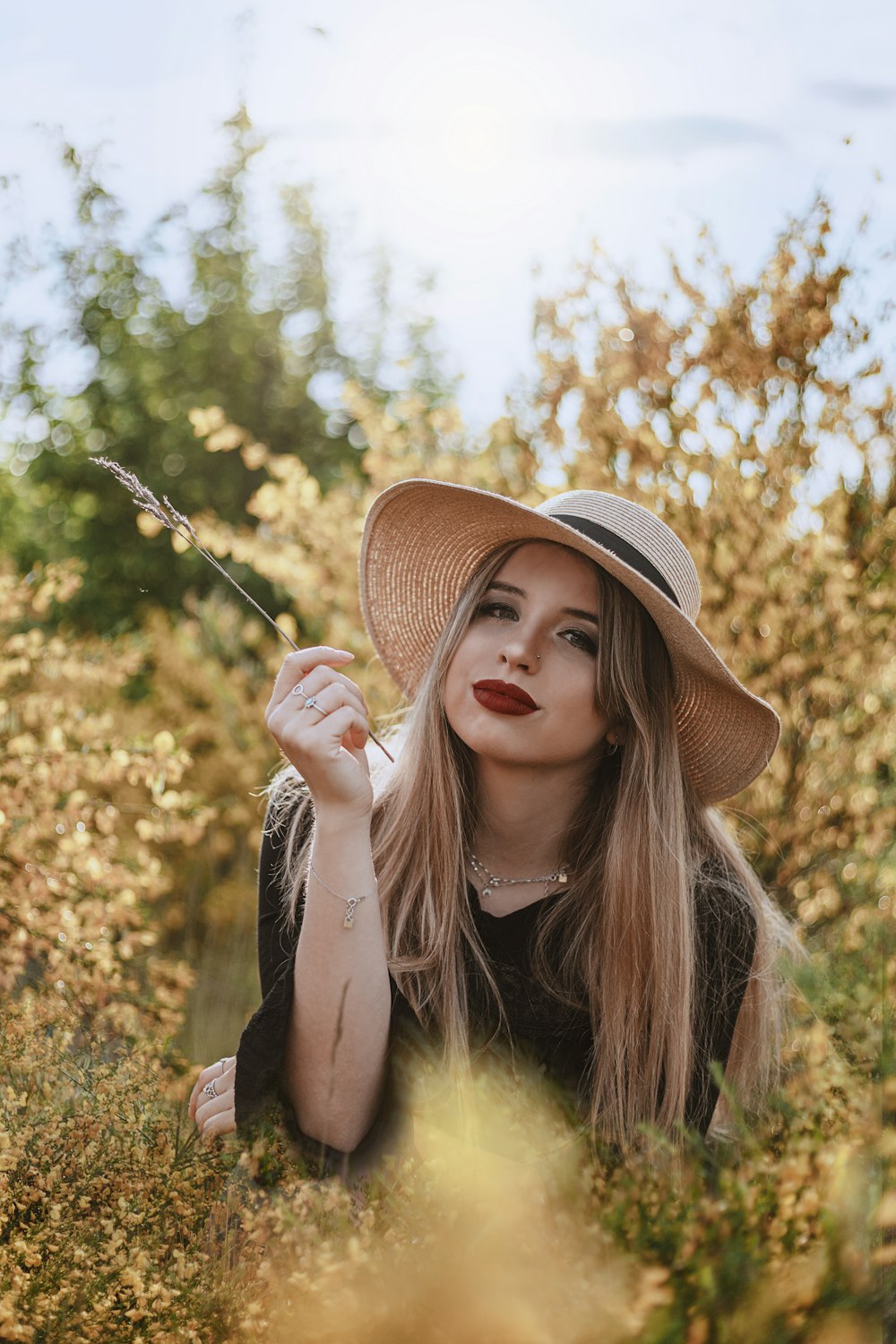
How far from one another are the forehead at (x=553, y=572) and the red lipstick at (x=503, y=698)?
8.0 inches

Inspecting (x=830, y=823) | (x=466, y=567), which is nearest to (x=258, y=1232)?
(x=466, y=567)

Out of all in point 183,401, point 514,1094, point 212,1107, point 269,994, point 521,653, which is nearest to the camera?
point 514,1094

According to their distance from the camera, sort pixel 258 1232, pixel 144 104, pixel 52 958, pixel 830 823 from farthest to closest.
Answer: pixel 830 823, pixel 144 104, pixel 52 958, pixel 258 1232

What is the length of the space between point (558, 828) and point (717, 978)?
15.6 inches

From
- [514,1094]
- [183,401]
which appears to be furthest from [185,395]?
[514,1094]

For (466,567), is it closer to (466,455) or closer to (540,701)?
(540,701)

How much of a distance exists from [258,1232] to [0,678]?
224cm

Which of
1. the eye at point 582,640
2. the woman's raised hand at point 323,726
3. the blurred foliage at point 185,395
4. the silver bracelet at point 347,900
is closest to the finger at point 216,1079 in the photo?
the silver bracelet at point 347,900

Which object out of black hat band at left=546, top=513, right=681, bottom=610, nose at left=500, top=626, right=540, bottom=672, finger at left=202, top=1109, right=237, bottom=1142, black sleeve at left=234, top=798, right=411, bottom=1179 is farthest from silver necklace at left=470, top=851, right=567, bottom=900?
finger at left=202, top=1109, right=237, bottom=1142

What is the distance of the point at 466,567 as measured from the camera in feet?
7.43

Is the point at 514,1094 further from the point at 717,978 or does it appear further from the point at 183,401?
the point at 183,401

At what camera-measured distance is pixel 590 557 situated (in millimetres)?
1989

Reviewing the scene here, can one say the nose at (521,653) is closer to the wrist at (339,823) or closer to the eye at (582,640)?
the eye at (582,640)

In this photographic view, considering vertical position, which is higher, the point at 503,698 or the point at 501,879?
the point at 503,698
